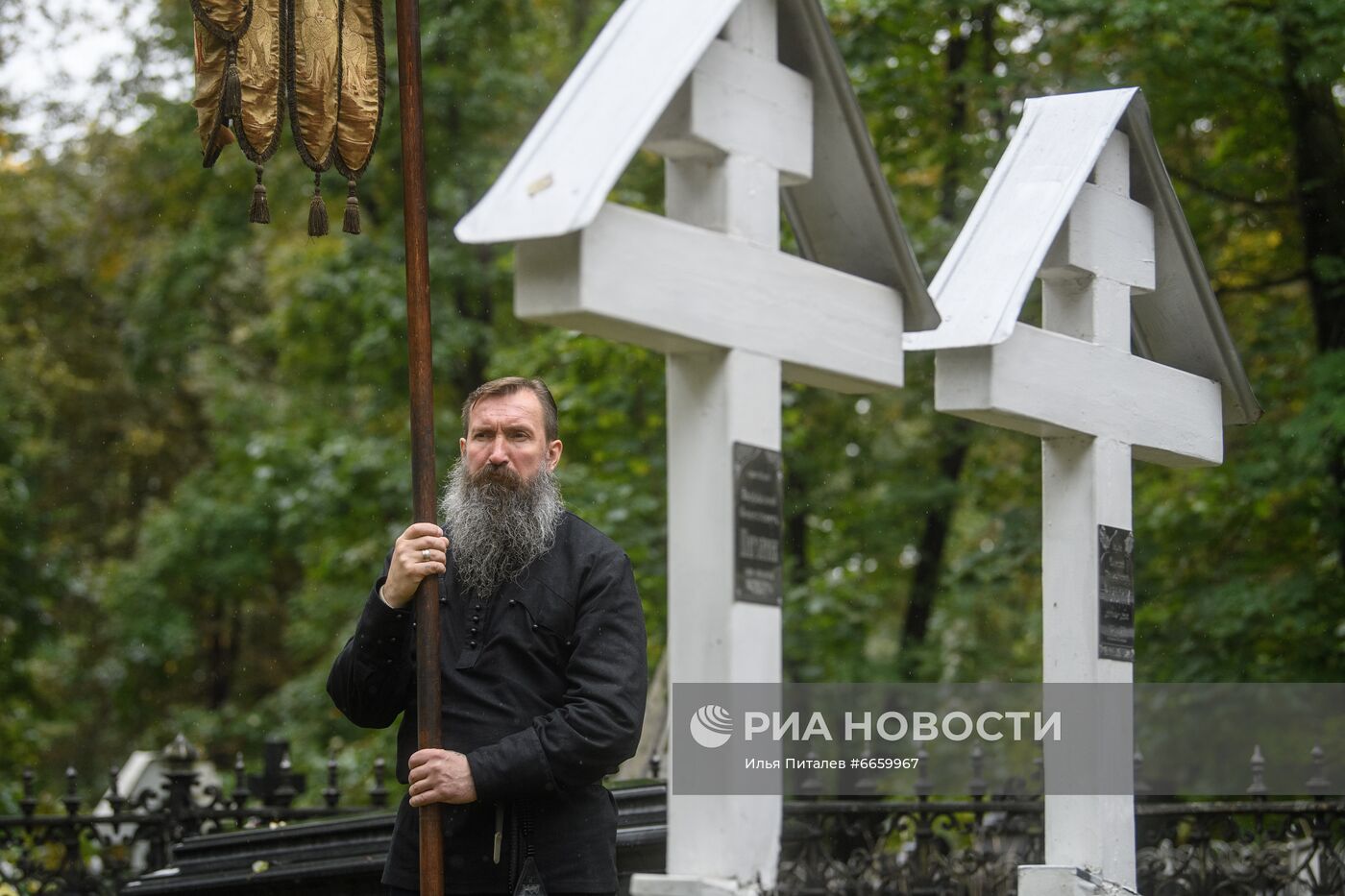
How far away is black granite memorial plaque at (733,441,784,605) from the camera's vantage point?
392 cm

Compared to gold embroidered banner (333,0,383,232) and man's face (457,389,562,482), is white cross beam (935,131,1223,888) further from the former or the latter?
gold embroidered banner (333,0,383,232)

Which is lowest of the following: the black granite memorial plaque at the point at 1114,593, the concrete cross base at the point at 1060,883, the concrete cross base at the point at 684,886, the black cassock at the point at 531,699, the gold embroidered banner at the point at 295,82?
the concrete cross base at the point at 1060,883

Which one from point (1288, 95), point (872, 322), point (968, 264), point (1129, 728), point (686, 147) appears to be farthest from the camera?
point (1288, 95)

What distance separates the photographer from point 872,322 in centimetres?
449

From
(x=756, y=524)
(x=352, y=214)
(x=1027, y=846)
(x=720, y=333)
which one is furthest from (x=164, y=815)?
(x=720, y=333)

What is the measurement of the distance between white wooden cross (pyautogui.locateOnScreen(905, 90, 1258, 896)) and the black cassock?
154cm

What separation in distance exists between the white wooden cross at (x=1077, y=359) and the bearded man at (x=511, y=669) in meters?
1.48

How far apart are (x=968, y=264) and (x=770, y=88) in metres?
1.28

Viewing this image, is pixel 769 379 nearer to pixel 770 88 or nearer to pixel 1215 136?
pixel 770 88

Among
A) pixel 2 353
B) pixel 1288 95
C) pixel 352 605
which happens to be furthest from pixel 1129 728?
pixel 2 353

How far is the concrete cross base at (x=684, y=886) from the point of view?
12.4 ft

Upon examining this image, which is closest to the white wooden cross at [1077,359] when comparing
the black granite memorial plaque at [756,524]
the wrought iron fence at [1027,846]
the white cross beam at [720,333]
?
the white cross beam at [720,333]

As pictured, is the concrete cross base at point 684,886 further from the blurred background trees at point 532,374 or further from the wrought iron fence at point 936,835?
the blurred background trees at point 532,374

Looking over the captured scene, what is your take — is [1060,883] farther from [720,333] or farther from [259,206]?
[259,206]
